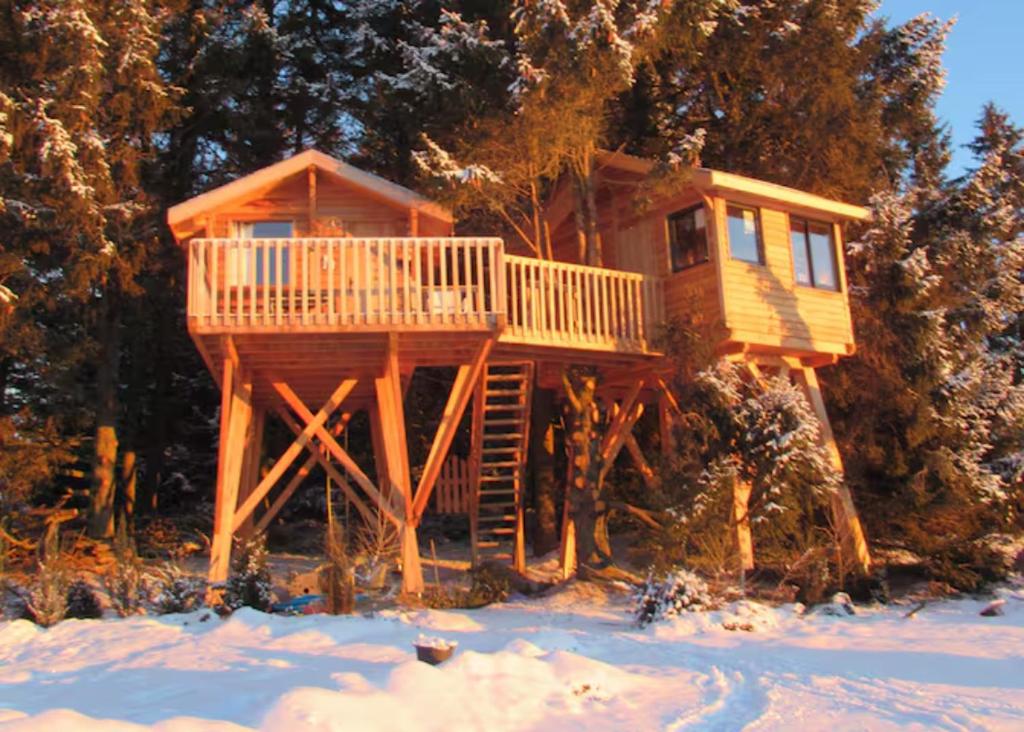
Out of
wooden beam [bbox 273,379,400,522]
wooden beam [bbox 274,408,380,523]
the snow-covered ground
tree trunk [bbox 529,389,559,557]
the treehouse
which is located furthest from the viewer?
tree trunk [bbox 529,389,559,557]

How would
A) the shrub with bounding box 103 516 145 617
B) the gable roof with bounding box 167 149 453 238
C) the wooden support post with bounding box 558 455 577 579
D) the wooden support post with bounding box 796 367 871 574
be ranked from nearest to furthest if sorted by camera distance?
the shrub with bounding box 103 516 145 617 < the gable roof with bounding box 167 149 453 238 < the wooden support post with bounding box 796 367 871 574 < the wooden support post with bounding box 558 455 577 579

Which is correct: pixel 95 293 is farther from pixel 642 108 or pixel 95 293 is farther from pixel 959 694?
pixel 959 694

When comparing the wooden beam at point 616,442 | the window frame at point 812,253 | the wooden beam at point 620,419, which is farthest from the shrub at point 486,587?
the window frame at point 812,253

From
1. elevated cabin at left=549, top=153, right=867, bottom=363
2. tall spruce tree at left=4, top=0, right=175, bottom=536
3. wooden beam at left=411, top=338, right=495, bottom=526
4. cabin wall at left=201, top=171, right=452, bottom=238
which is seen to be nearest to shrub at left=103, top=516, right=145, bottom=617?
wooden beam at left=411, top=338, right=495, bottom=526

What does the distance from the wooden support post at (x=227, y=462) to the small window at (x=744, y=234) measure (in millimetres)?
8055

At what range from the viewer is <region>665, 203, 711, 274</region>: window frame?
54.1 ft

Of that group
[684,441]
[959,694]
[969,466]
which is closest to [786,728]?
[959,694]

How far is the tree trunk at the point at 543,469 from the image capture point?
20.6 meters

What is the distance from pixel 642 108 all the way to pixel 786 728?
1737cm

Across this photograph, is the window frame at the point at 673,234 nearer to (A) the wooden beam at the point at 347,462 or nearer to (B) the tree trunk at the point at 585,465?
(B) the tree trunk at the point at 585,465

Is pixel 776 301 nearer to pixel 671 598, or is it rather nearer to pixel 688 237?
pixel 688 237

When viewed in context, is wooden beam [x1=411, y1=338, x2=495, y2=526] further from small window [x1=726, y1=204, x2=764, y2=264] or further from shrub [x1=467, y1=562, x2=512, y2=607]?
small window [x1=726, y1=204, x2=764, y2=264]

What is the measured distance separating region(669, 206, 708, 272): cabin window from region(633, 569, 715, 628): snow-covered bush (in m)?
6.25

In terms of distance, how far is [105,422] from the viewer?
64.5ft
